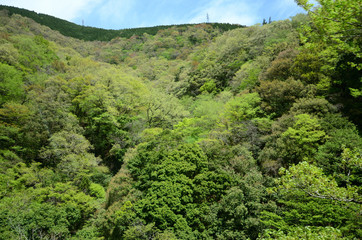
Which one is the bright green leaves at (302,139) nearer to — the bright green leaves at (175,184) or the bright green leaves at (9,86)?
the bright green leaves at (175,184)

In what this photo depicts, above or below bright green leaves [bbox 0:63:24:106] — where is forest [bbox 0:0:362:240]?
below

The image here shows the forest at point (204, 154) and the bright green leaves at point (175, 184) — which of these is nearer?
the forest at point (204, 154)

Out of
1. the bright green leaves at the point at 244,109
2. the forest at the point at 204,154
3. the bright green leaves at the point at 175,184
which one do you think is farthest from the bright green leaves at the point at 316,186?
the bright green leaves at the point at 244,109

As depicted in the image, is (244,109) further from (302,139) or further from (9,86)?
(9,86)

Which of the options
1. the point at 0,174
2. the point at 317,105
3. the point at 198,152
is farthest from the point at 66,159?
the point at 317,105

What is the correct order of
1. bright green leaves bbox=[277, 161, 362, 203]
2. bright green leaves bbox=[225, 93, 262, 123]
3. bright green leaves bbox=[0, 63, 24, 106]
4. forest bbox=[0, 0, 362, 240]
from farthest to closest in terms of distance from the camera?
bright green leaves bbox=[0, 63, 24, 106] → bright green leaves bbox=[225, 93, 262, 123] → forest bbox=[0, 0, 362, 240] → bright green leaves bbox=[277, 161, 362, 203]

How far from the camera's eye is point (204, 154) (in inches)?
599

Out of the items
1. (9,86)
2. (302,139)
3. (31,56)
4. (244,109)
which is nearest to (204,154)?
(302,139)

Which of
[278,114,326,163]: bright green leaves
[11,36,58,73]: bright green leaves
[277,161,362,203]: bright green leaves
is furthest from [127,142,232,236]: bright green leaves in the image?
[11,36,58,73]: bright green leaves

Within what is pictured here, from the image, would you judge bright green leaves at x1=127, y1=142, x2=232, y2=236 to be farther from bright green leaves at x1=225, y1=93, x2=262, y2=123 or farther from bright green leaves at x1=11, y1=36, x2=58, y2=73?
bright green leaves at x1=11, y1=36, x2=58, y2=73

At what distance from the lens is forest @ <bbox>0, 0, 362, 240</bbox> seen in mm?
6590

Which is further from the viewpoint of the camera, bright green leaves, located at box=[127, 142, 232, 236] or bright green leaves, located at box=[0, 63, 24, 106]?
bright green leaves, located at box=[0, 63, 24, 106]

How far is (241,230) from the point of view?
1141cm

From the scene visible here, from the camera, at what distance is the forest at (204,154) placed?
659 cm
